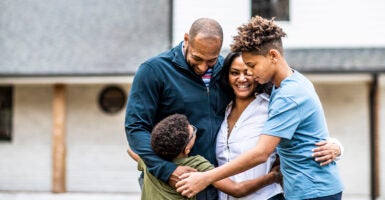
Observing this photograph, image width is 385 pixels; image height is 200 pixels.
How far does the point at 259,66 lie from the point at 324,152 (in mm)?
614

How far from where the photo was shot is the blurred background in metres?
11.6

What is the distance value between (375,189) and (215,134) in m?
9.57

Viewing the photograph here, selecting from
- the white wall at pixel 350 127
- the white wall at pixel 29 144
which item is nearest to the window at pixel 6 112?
the white wall at pixel 29 144

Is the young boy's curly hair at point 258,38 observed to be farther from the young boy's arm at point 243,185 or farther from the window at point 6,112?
the window at point 6,112

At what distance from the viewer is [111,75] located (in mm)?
12125

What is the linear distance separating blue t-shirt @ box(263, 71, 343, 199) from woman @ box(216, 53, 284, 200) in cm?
27

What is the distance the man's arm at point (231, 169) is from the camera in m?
3.23

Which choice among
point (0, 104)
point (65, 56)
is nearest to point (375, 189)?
point (65, 56)

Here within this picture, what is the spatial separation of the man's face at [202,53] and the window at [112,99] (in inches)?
403

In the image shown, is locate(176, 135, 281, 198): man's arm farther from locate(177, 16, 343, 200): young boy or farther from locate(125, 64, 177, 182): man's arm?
locate(125, 64, 177, 182): man's arm

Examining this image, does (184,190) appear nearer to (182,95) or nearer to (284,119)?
(182,95)

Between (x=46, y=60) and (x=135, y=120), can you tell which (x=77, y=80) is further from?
(x=135, y=120)

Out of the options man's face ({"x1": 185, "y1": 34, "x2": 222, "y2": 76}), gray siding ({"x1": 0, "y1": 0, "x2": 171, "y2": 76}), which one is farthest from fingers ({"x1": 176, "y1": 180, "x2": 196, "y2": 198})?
gray siding ({"x1": 0, "y1": 0, "x2": 171, "y2": 76})

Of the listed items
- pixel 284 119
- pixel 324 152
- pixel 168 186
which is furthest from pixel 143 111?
pixel 324 152
